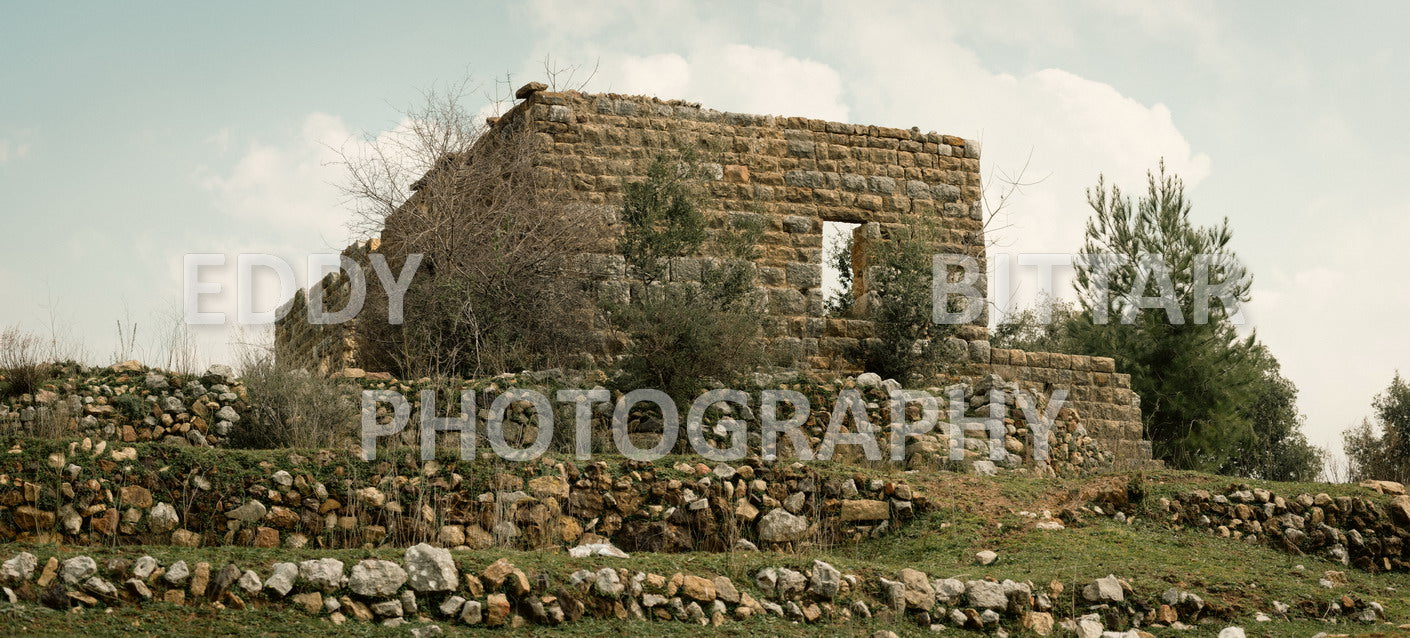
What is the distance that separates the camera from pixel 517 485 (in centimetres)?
840

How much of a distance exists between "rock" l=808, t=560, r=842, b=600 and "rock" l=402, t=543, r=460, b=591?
1879 mm

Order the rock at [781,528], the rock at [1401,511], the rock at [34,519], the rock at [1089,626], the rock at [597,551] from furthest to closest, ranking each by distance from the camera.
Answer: the rock at [1401,511] < the rock at [781,528] < the rock at [34,519] < the rock at [597,551] < the rock at [1089,626]

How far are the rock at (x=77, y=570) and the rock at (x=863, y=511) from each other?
4830mm

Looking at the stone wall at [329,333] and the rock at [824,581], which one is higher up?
the stone wall at [329,333]

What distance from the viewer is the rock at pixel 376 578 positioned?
20.8ft

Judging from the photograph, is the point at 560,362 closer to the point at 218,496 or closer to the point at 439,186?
the point at 439,186

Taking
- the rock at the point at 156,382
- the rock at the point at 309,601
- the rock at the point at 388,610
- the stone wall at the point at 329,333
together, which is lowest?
the rock at the point at 388,610

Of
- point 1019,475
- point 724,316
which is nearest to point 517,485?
point 724,316

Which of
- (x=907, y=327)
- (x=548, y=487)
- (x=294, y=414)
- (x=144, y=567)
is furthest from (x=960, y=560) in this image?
(x=907, y=327)

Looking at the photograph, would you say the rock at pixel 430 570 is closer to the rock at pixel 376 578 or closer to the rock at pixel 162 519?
the rock at pixel 376 578

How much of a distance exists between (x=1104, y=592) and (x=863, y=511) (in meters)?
2.19

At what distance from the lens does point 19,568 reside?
6129mm

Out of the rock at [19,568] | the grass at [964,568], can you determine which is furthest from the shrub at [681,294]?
the rock at [19,568]

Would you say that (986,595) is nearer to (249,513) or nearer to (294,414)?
(249,513)
